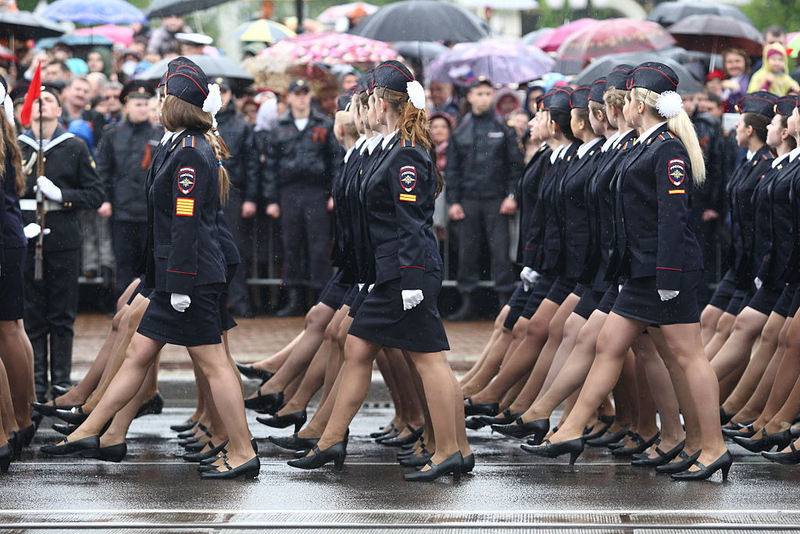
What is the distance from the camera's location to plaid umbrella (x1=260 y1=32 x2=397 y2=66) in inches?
627

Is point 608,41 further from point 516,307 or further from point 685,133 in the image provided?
point 685,133

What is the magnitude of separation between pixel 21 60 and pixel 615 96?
1101 centimetres

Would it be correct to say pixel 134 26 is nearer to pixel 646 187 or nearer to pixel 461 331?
pixel 461 331

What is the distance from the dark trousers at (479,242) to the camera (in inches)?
591

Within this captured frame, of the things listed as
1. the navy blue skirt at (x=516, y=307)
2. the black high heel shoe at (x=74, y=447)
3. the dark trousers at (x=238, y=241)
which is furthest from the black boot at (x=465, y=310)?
the black high heel shoe at (x=74, y=447)

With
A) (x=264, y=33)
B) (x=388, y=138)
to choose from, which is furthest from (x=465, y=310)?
(x=388, y=138)

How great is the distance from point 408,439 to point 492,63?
7934 millimetres

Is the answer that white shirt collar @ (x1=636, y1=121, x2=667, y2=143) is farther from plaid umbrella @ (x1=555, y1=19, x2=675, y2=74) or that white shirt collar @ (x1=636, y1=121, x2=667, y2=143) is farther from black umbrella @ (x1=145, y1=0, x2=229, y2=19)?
black umbrella @ (x1=145, y1=0, x2=229, y2=19)

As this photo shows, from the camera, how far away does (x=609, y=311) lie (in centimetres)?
839

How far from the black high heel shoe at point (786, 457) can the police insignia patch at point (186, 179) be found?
3.38 m

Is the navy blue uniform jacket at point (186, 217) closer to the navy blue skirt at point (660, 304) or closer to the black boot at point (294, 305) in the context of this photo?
the navy blue skirt at point (660, 304)

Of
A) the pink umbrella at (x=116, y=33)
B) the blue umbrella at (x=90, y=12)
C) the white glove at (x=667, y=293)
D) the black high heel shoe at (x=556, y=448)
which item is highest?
the white glove at (x=667, y=293)

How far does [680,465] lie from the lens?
26.4 ft

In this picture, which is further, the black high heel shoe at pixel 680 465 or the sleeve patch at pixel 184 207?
the black high heel shoe at pixel 680 465
